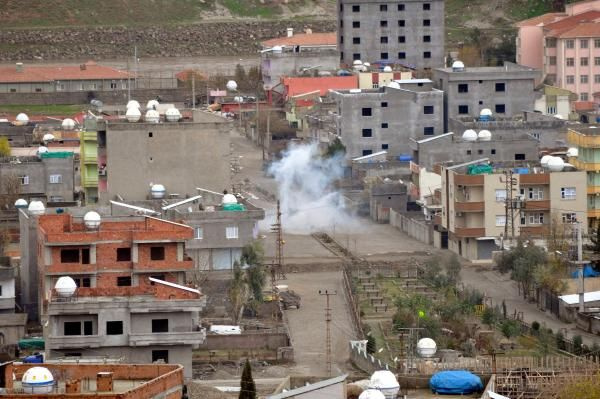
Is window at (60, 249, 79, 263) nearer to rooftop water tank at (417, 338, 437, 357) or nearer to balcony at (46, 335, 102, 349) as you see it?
balcony at (46, 335, 102, 349)

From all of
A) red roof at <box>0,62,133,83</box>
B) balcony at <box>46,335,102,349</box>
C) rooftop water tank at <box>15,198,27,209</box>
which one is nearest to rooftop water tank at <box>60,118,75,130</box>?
rooftop water tank at <box>15,198,27,209</box>

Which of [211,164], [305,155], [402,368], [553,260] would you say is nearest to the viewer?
[402,368]

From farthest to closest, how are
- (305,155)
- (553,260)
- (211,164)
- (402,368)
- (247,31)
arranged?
(247,31) < (305,155) < (211,164) < (553,260) < (402,368)

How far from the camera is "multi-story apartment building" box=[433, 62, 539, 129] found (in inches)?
2739

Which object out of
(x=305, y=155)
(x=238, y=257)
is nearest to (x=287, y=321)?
(x=238, y=257)

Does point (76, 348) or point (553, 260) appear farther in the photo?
point (553, 260)

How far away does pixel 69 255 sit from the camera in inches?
1693

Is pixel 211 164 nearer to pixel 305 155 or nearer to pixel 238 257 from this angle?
pixel 238 257

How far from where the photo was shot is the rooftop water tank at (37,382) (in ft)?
94.3

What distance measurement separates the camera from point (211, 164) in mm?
53875

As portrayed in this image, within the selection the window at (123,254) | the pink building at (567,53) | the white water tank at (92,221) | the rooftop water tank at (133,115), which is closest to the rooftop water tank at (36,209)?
the white water tank at (92,221)

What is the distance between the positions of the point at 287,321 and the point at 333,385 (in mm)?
15028

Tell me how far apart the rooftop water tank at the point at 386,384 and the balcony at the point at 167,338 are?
7.81m

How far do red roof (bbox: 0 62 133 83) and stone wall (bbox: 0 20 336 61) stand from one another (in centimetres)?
1180
